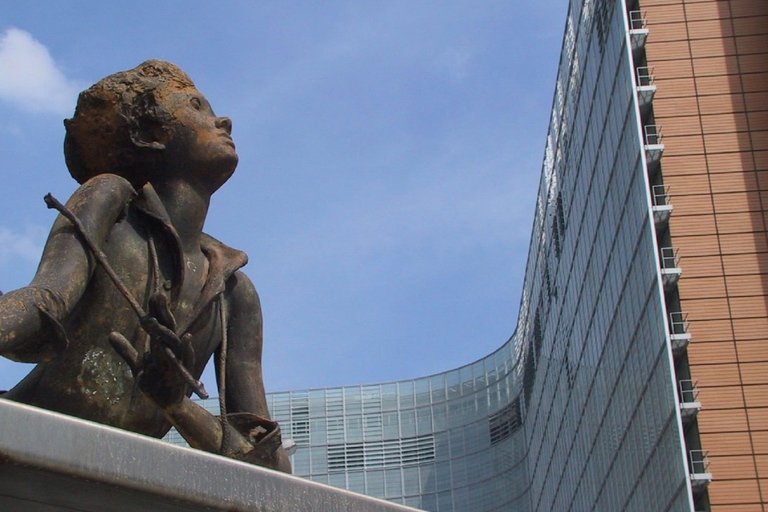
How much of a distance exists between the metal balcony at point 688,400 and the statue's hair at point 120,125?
3973 centimetres

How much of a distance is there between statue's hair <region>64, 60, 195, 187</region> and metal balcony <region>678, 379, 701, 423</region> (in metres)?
39.7

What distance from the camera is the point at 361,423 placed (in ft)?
293

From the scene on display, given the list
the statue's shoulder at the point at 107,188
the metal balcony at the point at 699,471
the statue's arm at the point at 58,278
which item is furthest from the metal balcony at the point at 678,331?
the statue's arm at the point at 58,278

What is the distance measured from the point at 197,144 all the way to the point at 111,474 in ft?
6.32

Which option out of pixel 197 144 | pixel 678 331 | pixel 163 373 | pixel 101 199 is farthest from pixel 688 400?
pixel 163 373

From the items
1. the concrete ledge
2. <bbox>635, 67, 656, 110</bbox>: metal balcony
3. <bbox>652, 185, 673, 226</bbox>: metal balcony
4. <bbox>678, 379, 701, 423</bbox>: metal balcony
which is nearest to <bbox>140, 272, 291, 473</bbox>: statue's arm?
the concrete ledge

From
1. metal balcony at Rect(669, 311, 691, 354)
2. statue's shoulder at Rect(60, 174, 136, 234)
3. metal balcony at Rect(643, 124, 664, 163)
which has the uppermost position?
metal balcony at Rect(643, 124, 664, 163)

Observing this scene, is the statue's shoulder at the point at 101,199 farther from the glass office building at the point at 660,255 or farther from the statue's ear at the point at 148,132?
the glass office building at the point at 660,255

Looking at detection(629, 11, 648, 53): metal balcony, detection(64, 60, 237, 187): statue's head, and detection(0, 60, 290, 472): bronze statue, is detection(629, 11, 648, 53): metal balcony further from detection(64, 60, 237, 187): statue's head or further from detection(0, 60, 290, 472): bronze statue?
detection(64, 60, 237, 187): statue's head

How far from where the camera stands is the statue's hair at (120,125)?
A: 4.89m

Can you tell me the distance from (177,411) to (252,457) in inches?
13.6

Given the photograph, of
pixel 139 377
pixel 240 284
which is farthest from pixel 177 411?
pixel 240 284

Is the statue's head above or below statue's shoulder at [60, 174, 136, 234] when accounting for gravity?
above

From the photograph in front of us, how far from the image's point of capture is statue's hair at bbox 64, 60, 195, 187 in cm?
489
